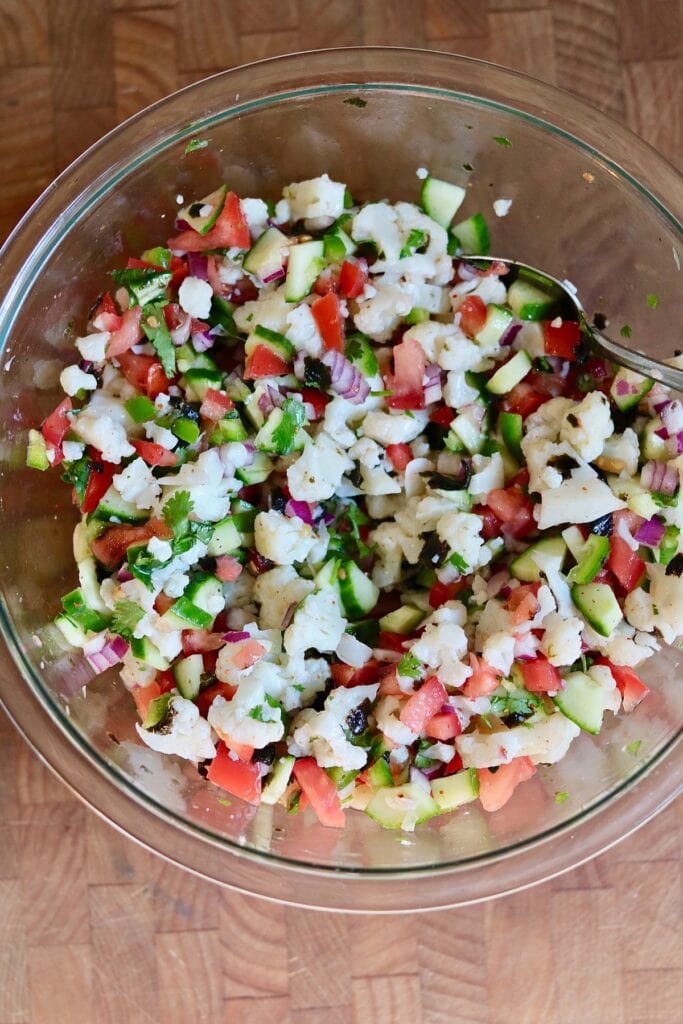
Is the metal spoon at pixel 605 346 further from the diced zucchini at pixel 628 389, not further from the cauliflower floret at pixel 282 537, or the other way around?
the cauliflower floret at pixel 282 537

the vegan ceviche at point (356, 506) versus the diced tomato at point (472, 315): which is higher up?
the diced tomato at point (472, 315)

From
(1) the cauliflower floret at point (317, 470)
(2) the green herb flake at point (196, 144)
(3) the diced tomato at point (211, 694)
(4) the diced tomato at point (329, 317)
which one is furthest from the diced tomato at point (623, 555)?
(2) the green herb flake at point (196, 144)

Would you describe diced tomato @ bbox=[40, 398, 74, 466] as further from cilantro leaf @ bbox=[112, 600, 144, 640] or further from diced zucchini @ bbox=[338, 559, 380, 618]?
diced zucchini @ bbox=[338, 559, 380, 618]

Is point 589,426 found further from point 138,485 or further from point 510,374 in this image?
point 138,485

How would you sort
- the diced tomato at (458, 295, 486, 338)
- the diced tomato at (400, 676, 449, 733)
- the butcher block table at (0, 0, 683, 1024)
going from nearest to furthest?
the diced tomato at (400, 676, 449, 733), the diced tomato at (458, 295, 486, 338), the butcher block table at (0, 0, 683, 1024)

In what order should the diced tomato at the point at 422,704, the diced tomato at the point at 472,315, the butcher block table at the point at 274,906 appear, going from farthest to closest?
the butcher block table at the point at 274,906, the diced tomato at the point at 472,315, the diced tomato at the point at 422,704

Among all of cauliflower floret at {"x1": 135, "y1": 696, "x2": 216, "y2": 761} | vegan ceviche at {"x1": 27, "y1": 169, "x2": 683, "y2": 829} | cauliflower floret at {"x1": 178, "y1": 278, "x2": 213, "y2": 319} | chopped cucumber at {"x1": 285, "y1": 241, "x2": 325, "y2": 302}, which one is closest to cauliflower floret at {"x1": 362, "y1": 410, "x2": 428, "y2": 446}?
vegan ceviche at {"x1": 27, "y1": 169, "x2": 683, "y2": 829}

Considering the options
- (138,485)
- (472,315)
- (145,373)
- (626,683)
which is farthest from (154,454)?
(626,683)
